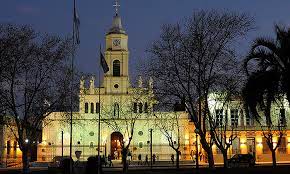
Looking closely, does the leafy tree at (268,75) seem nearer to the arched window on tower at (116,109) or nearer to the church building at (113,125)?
the church building at (113,125)

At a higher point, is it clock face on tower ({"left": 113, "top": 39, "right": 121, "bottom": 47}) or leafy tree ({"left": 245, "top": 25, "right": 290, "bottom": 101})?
clock face on tower ({"left": 113, "top": 39, "right": 121, "bottom": 47})

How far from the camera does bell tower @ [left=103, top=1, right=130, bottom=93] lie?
8900 cm

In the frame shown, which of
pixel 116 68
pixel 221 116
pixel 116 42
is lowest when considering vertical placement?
pixel 221 116

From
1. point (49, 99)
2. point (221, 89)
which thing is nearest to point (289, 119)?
point (221, 89)

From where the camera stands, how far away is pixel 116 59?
296 ft

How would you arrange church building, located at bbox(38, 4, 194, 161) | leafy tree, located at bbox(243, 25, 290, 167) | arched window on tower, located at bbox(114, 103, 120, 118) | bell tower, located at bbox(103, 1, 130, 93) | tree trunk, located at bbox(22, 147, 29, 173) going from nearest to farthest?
leafy tree, located at bbox(243, 25, 290, 167), tree trunk, located at bbox(22, 147, 29, 173), church building, located at bbox(38, 4, 194, 161), arched window on tower, located at bbox(114, 103, 120, 118), bell tower, located at bbox(103, 1, 130, 93)

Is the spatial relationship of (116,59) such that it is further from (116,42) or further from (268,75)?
(268,75)

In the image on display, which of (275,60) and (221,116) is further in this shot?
(221,116)

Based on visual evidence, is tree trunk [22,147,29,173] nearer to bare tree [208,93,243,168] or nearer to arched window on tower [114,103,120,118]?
bare tree [208,93,243,168]

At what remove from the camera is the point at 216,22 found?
37812mm

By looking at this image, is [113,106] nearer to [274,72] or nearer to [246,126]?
[246,126]

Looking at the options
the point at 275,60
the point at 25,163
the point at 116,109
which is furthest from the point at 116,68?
the point at 275,60

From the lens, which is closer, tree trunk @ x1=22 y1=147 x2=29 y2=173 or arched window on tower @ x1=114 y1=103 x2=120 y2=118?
tree trunk @ x1=22 y1=147 x2=29 y2=173

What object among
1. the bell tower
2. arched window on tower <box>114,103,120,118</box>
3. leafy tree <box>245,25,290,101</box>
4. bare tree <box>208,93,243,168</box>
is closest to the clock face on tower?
the bell tower
